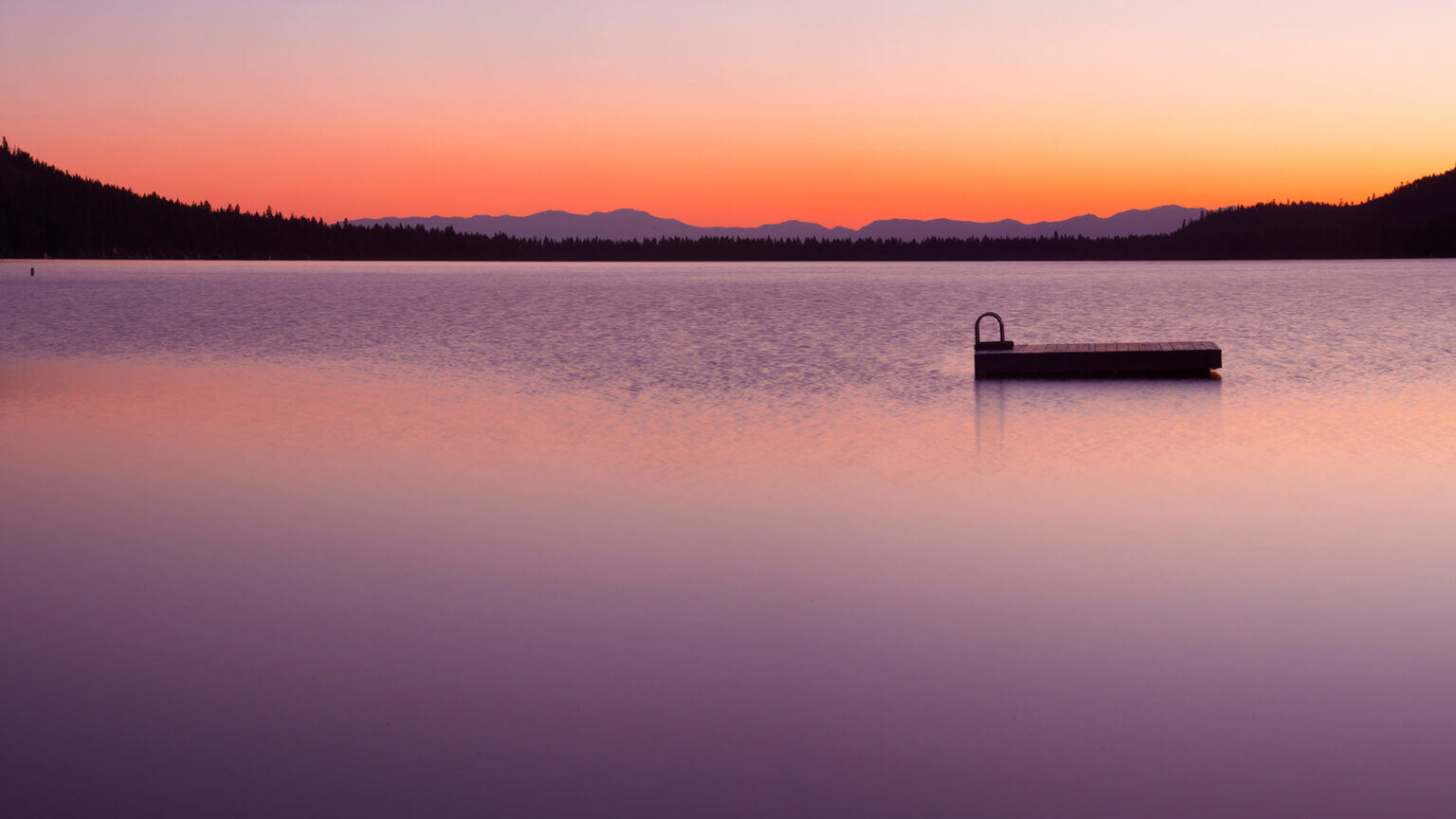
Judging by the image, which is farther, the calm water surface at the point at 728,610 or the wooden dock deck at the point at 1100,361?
the wooden dock deck at the point at 1100,361

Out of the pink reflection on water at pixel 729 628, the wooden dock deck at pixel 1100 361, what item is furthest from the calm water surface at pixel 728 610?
the wooden dock deck at pixel 1100 361

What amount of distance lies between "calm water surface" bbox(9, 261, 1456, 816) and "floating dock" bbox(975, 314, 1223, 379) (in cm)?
440

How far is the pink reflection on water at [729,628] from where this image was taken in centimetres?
581

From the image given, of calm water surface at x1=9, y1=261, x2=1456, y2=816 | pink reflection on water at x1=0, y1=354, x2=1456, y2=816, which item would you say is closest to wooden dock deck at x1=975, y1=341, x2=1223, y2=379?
calm water surface at x1=9, y1=261, x2=1456, y2=816

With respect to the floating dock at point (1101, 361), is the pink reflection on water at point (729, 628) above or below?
below

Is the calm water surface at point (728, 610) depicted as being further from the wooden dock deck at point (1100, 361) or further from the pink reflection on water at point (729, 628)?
the wooden dock deck at point (1100, 361)

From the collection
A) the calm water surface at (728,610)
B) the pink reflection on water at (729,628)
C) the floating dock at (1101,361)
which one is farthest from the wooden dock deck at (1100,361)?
the pink reflection on water at (729,628)

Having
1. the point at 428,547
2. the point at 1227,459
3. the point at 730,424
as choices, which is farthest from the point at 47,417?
the point at 1227,459

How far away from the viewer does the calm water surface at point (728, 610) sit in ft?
19.1

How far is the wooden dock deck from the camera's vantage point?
2634 cm

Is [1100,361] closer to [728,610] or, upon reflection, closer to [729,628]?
[728,610]

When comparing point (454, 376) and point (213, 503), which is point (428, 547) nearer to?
A: point (213, 503)

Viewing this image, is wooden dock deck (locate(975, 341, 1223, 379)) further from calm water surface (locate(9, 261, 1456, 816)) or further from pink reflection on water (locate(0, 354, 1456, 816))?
pink reflection on water (locate(0, 354, 1456, 816))

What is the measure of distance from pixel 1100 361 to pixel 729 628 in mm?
20204
